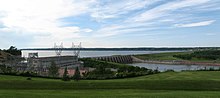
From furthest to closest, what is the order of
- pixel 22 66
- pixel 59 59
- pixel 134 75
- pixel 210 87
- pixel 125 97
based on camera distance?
pixel 59 59
pixel 22 66
pixel 134 75
pixel 210 87
pixel 125 97

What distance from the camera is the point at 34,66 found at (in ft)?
295

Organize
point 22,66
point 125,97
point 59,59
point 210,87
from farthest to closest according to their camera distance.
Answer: point 59,59
point 22,66
point 210,87
point 125,97

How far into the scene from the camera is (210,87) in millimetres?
28875

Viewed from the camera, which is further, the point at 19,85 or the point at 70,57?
the point at 70,57

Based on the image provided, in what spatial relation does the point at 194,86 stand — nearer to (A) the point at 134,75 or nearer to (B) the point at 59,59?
(A) the point at 134,75

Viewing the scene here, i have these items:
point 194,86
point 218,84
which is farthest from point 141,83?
point 218,84

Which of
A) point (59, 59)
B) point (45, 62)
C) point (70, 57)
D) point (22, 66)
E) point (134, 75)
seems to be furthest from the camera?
point (70, 57)

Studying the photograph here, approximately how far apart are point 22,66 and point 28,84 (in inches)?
2447

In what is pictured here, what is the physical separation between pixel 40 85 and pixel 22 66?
62.8 m

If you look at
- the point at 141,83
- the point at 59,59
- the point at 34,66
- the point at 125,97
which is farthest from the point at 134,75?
the point at 59,59

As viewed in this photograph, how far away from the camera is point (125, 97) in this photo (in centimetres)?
1877

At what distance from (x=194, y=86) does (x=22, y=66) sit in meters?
69.3

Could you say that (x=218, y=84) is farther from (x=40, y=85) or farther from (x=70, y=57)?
(x=70, y=57)

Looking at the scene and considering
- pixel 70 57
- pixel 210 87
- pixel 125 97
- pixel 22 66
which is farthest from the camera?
pixel 70 57
